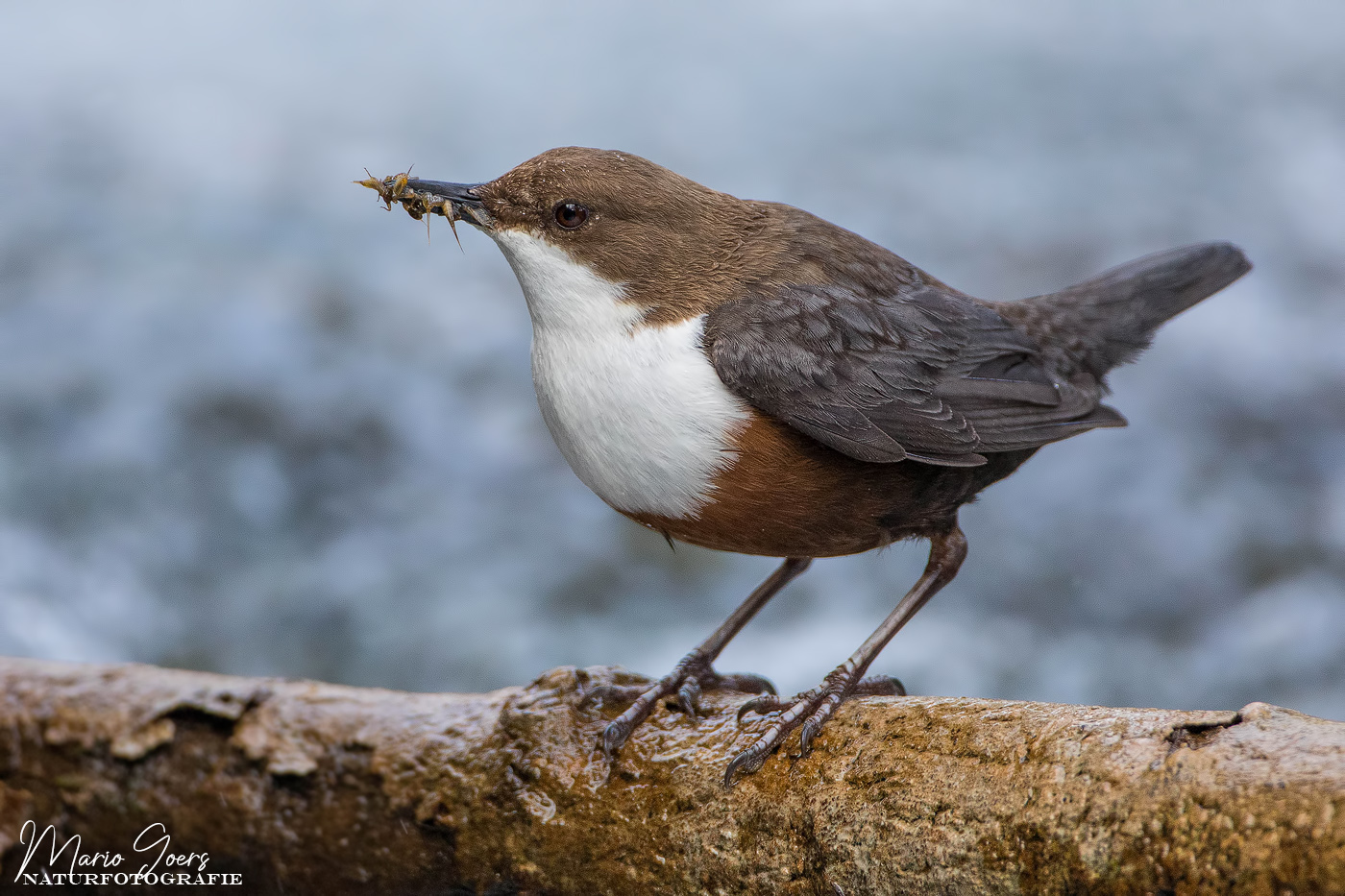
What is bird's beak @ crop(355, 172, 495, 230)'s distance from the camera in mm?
2893

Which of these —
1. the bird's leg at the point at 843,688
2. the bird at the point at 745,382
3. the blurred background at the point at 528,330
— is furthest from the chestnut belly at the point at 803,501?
the blurred background at the point at 528,330

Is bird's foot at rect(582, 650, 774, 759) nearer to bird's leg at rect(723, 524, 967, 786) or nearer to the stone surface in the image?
the stone surface

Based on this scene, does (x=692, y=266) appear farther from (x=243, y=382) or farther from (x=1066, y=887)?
(x=243, y=382)

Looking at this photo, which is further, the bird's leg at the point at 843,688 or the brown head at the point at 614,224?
the brown head at the point at 614,224

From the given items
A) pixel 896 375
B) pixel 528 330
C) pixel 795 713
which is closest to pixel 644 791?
pixel 795 713

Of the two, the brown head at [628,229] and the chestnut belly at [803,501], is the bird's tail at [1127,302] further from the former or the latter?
the brown head at [628,229]

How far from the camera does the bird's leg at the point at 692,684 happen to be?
2723 mm

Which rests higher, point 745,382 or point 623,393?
point 745,382

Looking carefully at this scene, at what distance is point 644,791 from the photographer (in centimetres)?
259

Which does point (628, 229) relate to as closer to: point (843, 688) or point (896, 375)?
point (896, 375)

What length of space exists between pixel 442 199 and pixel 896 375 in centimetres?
119

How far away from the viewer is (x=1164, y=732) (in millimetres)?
2102
